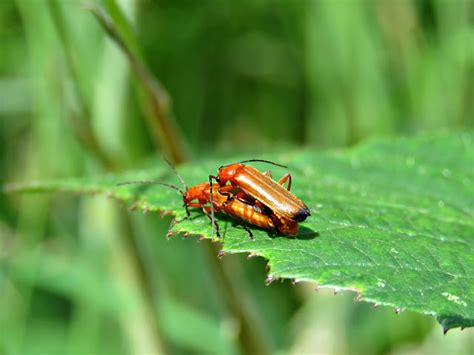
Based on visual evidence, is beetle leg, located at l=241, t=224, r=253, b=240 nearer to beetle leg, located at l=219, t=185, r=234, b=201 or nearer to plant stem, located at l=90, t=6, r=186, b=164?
beetle leg, located at l=219, t=185, r=234, b=201

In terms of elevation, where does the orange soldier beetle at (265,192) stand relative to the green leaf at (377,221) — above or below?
above

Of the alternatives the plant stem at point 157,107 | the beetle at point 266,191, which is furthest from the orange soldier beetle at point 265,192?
the plant stem at point 157,107

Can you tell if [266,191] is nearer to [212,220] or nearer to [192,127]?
[212,220]

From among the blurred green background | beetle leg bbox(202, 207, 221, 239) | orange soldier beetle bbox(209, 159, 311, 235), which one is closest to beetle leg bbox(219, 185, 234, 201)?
orange soldier beetle bbox(209, 159, 311, 235)

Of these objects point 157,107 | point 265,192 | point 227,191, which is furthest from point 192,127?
point 265,192

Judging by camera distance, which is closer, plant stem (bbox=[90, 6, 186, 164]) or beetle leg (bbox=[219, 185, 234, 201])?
beetle leg (bbox=[219, 185, 234, 201])

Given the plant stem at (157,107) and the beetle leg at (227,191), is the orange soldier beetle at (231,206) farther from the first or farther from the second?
the plant stem at (157,107)
